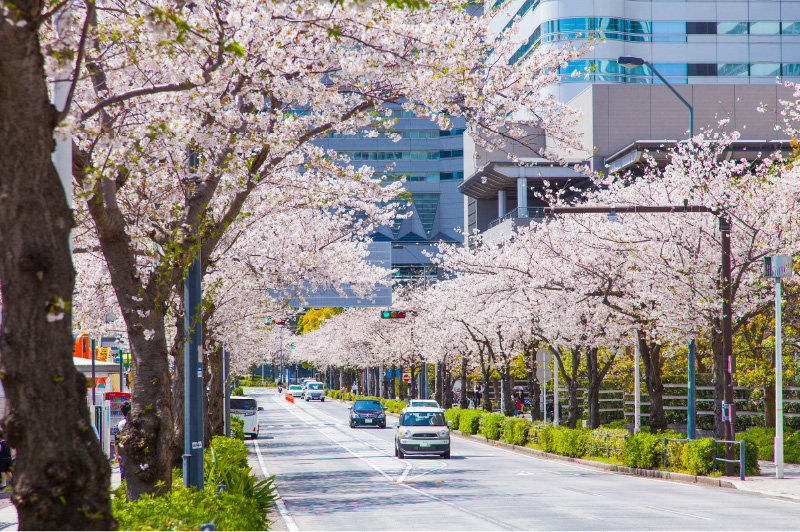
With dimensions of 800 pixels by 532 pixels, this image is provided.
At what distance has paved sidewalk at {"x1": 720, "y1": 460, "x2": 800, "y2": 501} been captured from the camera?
57.4ft

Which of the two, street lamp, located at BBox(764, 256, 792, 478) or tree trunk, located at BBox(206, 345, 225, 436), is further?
tree trunk, located at BBox(206, 345, 225, 436)

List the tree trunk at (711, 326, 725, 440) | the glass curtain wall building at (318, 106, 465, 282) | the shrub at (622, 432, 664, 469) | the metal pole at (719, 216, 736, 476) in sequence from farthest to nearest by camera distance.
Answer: the glass curtain wall building at (318, 106, 465, 282) < the shrub at (622, 432, 664, 469) < the tree trunk at (711, 326, 725, 440) < the metal pole at (719, 216, 736, 476)

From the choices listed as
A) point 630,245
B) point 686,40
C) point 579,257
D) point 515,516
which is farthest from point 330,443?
point 686,40

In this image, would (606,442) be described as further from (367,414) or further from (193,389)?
(367,414)

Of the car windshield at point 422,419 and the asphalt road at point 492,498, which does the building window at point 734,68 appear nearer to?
the asphalt road at point 492,498

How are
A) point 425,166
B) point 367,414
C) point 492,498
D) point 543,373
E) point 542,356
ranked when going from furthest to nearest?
point 425,166 → point 367,414 → point 542,356 → point 543,373 → point 492,498

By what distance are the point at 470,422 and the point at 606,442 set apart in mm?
15086

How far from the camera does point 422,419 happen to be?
98.9 feet

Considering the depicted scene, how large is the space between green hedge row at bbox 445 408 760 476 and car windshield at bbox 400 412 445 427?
4.06m

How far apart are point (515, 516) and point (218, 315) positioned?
536 inches

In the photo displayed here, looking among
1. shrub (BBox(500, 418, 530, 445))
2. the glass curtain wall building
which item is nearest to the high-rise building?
shrub (BBox(500, 418, 530, 445))

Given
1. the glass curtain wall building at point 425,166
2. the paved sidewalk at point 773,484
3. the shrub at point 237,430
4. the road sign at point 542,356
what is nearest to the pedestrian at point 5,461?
the shrub at point 237,430

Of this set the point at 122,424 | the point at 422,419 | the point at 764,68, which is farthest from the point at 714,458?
the point at 764,68

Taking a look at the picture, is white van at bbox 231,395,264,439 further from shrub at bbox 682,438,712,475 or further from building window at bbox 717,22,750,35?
building window at bbox 717,22,750,35
